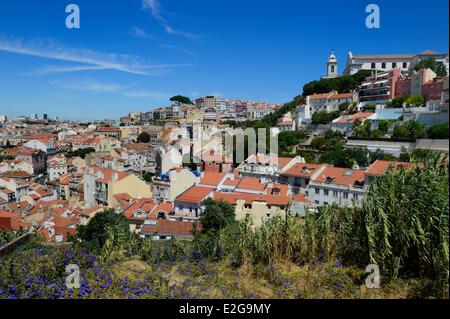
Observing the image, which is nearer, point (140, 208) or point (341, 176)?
point (341, 176)

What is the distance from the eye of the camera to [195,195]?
22.9 metres

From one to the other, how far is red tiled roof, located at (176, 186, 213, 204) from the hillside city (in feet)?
0.33

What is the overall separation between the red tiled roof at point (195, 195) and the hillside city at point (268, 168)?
0.10 m

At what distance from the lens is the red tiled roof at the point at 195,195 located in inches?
869

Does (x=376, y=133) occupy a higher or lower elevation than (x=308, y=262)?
higher

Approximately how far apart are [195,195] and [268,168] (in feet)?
22.8

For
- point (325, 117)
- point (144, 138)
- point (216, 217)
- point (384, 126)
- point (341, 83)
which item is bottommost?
point (216, 217)

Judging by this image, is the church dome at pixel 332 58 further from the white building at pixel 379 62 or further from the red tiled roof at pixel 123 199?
the red tiled roof at pixel 123 199

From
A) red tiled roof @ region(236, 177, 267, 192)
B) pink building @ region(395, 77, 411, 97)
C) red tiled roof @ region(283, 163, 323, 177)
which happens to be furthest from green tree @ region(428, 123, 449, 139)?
pink building @ region(395, 77, 411, 97)

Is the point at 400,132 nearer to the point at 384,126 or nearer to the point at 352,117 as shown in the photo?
the point at 384,126

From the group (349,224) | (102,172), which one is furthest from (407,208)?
(102,172)

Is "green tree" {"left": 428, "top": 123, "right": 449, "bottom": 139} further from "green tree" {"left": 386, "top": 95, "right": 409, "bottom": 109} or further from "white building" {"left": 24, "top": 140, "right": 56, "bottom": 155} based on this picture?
"white building" {"left": 24, "top": 140, "right": 56, "bottom": 155}

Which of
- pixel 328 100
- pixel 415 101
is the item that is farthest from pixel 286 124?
pixel 415 101

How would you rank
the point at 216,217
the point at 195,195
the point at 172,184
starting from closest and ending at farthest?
1. the point at 216,217
2. the point at 195,195
3. the point at 172,184
